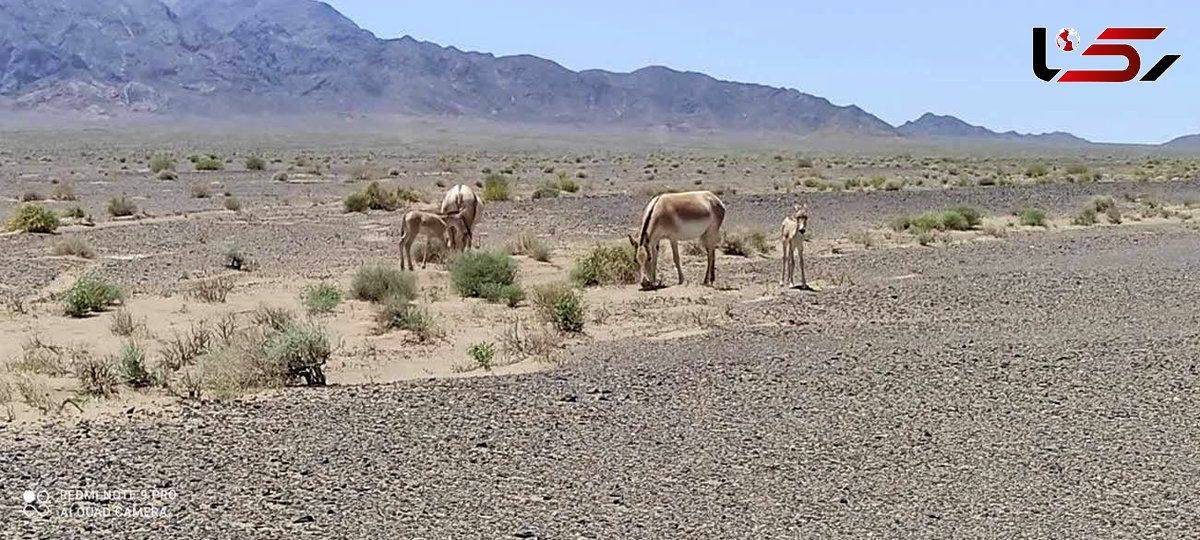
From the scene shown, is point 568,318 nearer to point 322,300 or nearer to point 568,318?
point 568,318

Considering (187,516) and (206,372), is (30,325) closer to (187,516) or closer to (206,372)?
(206,372)

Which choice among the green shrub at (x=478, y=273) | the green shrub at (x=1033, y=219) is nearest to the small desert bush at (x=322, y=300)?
the green shrub at (x=478, y=273)

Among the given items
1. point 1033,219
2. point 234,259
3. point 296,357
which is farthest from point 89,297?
point 1033,219

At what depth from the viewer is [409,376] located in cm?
1190

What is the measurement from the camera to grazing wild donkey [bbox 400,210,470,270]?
20.9 meters

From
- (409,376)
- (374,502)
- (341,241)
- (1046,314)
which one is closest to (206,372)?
(409,376)

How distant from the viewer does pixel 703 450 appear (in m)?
8.71

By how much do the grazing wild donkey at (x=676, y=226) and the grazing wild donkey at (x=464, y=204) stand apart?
380 cm

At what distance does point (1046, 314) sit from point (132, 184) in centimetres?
4105

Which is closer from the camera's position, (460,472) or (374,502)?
(374,502)

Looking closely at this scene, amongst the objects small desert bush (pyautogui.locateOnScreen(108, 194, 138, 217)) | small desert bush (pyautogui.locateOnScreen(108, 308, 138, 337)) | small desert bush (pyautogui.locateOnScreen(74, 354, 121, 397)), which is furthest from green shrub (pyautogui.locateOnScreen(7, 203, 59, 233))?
small desert bush (pyautogui.locateOnScreen(74, 354, 121, 397))

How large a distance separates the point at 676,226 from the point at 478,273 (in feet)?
10.6

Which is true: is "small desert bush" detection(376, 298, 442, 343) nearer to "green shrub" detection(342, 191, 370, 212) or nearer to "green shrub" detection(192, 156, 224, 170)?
"green shrub" detection(342, 191, 370, 212)

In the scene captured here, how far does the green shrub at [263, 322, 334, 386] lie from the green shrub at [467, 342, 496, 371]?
4.87 ft
